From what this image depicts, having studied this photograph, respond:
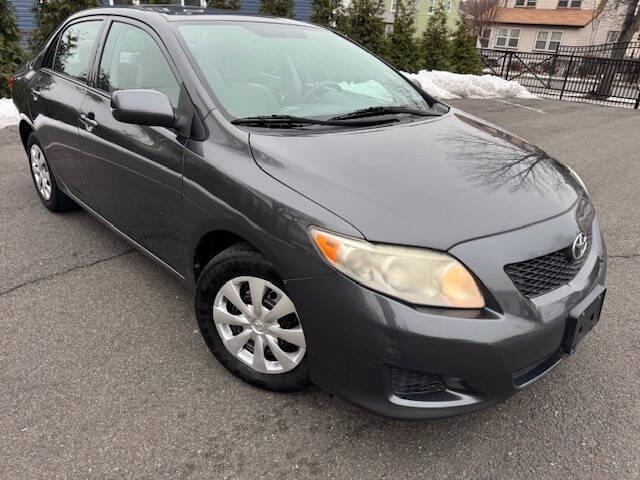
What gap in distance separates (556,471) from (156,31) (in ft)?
9.34

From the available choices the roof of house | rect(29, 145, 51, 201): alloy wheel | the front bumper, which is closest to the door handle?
rect(29, 145, 51, 201): alloy wheel

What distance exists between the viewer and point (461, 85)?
510 inches

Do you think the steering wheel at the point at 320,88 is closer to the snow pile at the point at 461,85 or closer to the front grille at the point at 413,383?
the front grille at the point at 413,383

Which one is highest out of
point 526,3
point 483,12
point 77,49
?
point 526,3

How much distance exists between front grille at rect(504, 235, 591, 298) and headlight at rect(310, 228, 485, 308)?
0.19 metres

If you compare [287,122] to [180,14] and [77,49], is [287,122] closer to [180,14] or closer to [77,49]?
[180,14]

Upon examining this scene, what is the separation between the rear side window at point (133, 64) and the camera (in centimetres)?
252

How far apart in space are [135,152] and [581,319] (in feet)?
7.54

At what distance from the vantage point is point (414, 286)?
1.70 metres

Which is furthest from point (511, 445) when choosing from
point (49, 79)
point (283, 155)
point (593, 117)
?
point (593, 117)

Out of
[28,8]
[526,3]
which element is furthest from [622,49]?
[526,3]

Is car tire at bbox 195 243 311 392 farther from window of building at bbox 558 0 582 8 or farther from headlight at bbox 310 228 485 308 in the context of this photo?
window of building at bbox 558 0 582 8

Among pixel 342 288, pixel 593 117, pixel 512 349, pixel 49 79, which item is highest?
pixel 49 79

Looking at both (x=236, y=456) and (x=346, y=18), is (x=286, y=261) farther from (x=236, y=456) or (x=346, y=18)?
(x=346, y=18)
